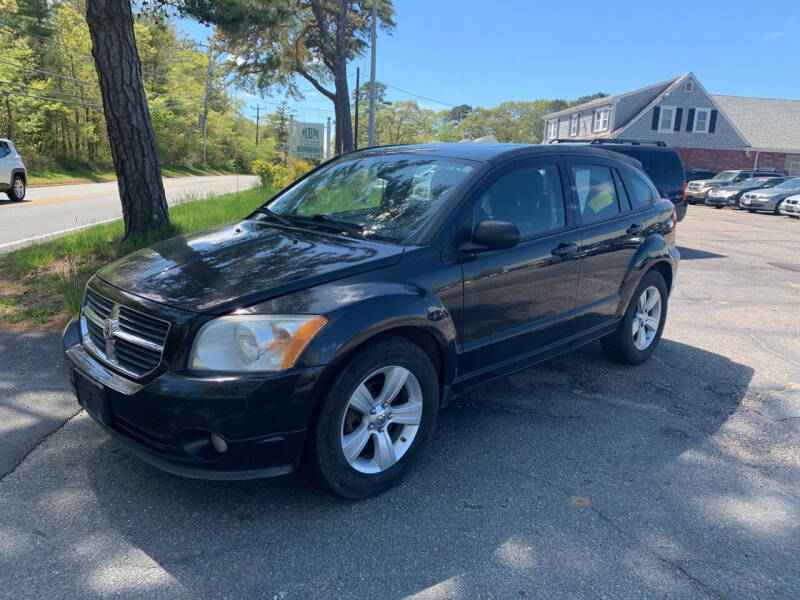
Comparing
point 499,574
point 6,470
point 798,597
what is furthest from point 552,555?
point 6,470

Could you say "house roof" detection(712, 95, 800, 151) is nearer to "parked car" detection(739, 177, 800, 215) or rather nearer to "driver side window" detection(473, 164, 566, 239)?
"parked car" detection(739, 177, 800, 215)

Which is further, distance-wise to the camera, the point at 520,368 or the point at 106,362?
the point at 520,368

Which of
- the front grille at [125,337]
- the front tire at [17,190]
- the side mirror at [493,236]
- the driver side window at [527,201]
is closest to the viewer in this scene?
the front grille at [125,337]

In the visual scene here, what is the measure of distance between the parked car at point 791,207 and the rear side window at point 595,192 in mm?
21870

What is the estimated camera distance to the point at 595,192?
175 inches

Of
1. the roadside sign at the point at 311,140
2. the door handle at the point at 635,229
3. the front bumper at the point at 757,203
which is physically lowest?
the front bumper at the point at 757,203

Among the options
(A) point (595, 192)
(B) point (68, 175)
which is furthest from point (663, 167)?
(B) point (68, 175)

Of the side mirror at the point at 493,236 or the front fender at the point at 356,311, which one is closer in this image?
the front fender at the point at 356,311

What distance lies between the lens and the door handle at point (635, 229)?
463cm

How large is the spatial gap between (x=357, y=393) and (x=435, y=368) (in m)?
0.59

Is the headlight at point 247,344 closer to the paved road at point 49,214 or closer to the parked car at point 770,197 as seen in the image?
the paved road at point 49,214

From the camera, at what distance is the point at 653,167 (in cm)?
1093

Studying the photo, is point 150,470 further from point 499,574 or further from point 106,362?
point 499,574

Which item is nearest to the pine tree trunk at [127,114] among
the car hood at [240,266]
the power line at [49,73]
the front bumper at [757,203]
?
the car hood at [240,266]
